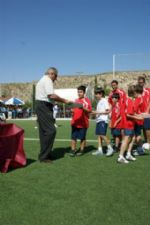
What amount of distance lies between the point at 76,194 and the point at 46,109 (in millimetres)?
2779

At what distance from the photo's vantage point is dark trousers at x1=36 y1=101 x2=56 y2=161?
7.38 metres

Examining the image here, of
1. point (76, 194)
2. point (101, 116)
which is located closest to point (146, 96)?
point (101, 116)

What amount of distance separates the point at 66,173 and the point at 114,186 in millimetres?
1218

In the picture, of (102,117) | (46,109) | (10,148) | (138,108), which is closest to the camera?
(10,148)

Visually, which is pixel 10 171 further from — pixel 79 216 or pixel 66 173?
pixel 79 216

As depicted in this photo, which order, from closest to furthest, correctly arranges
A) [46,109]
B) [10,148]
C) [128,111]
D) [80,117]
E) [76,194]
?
[76,194] < [10,148] < [46,109] < [128,111] < [80,117]

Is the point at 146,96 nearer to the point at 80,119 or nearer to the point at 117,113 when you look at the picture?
the point at 117,113

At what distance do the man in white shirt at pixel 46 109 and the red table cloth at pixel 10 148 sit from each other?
2.14 feet

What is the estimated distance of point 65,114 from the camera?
40.5m

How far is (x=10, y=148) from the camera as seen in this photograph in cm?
657

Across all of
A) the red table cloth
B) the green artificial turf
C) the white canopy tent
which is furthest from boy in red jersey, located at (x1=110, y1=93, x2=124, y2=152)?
the white canopy tent

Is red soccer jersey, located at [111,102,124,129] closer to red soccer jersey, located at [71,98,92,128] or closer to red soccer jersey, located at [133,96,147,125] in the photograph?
red soccer jersey, located at [133,96,147,125]

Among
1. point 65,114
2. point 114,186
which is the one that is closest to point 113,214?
point 114,186

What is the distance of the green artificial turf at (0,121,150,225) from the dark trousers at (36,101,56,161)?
35 centimetres
